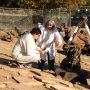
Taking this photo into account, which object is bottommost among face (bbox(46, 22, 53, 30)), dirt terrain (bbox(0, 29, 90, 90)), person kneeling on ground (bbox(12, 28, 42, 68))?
dirt terrain (bbox(0, 29, 90, 90))

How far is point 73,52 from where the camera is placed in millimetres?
12477

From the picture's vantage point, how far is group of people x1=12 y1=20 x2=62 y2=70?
37.6ft

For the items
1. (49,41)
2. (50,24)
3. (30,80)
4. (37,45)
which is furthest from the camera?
(49,41)

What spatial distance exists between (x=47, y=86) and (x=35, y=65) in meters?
3.13

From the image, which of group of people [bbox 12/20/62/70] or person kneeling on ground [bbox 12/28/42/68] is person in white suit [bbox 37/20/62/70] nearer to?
group of people [bbox 12/20/62/70]

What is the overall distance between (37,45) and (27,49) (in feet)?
2.93

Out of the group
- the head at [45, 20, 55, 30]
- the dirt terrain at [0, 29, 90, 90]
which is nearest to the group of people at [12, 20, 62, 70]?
the head at [45, 20, 55, 30]

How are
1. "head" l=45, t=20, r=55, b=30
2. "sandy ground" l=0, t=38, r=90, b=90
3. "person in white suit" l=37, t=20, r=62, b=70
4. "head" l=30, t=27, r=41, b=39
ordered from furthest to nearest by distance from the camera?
"person in white suit" l=37, t=20, r=62, b=70
"head" l=45, t=20, r=55, b=30
"head" l=30, t=27, r=41, b=39
"sandy ground" l=0, t=38, r=90, b=90

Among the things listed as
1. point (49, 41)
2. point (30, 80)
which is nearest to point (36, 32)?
point (49, 41)

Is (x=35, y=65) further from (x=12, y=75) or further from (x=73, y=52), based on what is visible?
(x=12, y=75)

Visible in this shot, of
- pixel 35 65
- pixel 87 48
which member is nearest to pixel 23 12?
pixel 87 48

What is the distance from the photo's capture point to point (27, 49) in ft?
37.9

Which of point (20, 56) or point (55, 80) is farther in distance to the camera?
point (20, 56)

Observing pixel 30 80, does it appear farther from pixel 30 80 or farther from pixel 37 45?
pixel 37 45
